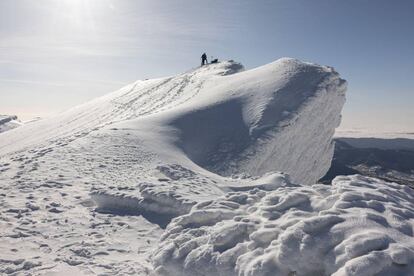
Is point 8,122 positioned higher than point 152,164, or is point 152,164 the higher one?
point 152,164

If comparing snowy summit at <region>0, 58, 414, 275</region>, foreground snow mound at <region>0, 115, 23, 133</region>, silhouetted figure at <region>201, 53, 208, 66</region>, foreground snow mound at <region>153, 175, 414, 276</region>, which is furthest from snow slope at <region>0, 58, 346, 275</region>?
foreground snow mound at <region>0, 115, 23, 133</region>

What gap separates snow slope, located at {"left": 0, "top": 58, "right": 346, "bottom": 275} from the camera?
28.8 ft

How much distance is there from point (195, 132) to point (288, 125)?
4.79 m

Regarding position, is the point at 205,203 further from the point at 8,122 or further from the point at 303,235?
the point at 8,122

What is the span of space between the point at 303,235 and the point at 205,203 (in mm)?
3271

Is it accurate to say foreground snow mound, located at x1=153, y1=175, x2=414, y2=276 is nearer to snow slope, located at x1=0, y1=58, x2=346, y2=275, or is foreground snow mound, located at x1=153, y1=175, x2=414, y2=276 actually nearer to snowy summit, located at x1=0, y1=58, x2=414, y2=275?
snowy summit, located at x1=0, y1=58, x2=414, y2=275

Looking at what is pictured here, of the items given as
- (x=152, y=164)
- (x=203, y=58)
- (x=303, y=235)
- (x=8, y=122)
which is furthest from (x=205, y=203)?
(x=8, y=122)

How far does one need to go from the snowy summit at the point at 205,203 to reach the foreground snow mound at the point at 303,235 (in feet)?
0.06

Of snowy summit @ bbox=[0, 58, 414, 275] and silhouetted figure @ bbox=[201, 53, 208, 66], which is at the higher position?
silhouetted figure @ bbox=[201, 53, 208, 66]

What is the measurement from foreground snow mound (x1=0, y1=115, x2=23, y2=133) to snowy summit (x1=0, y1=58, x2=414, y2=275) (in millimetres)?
58200

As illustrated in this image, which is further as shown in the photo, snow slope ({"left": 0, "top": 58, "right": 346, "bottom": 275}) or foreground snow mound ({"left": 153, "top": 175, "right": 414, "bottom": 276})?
snow slope ({"left": 0, "top": 58, "right": 346, "bottom": 275})

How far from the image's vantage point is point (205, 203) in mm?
8945

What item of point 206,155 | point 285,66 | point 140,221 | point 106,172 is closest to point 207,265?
point 140,221

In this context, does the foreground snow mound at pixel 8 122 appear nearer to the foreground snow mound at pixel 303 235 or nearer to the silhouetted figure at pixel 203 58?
the silhouetted figure at pixel 203 58
